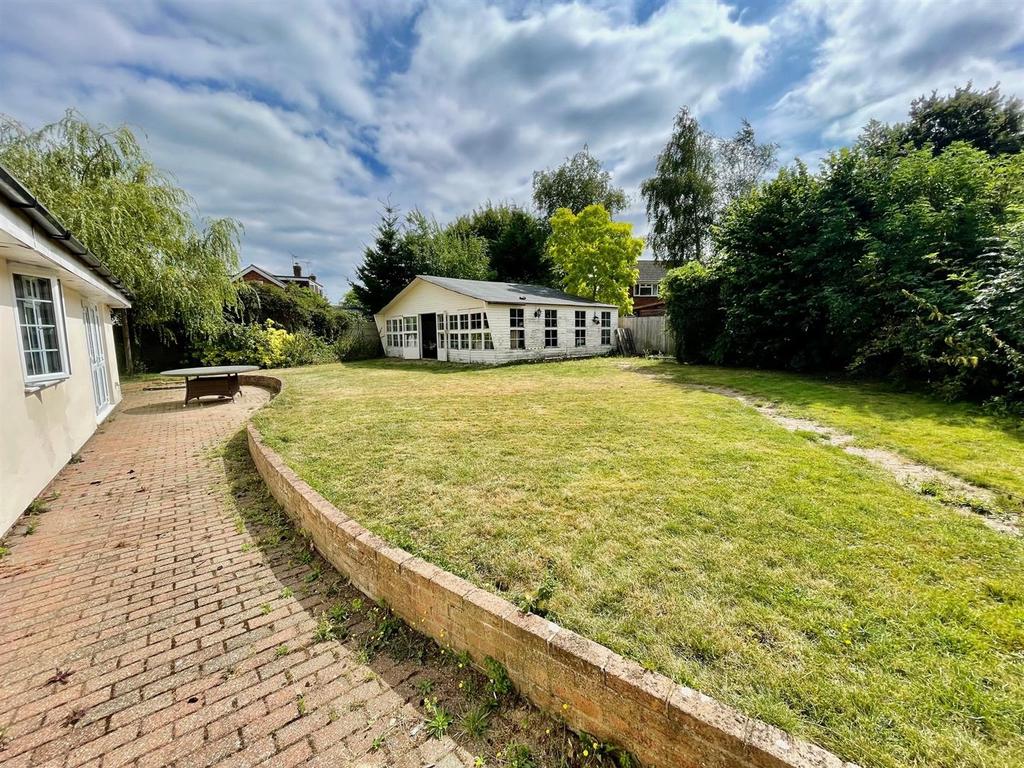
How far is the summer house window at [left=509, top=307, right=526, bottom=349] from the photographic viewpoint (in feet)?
52.1

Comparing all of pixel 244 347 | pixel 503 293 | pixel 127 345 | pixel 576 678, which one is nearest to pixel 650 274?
pixel 503 293

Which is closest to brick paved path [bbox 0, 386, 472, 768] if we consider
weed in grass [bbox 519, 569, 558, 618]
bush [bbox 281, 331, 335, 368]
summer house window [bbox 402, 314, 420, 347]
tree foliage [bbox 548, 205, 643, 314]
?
weed in grass [bbox 519, 569, 558, 618]

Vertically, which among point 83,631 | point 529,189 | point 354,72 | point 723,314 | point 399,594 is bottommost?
point 83,631

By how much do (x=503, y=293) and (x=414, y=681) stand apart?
15.7m

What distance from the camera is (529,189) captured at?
2798 cm

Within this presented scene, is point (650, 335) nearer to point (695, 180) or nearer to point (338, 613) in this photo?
point (695, 180)

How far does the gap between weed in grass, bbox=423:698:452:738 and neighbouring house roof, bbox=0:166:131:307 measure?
13.5 feet

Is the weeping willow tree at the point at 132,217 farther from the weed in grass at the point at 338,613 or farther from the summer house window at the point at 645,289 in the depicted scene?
the summer house window at the point at 645,289

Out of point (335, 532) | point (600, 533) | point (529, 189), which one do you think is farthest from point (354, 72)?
point (529, 189)

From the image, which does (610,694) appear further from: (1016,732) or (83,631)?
(83,631)

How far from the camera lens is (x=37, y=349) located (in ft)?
15.0

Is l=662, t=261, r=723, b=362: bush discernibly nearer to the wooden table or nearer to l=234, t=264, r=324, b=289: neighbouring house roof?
the wooden table

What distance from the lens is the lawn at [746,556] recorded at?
1.57 metres

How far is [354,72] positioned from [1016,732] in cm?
1098
